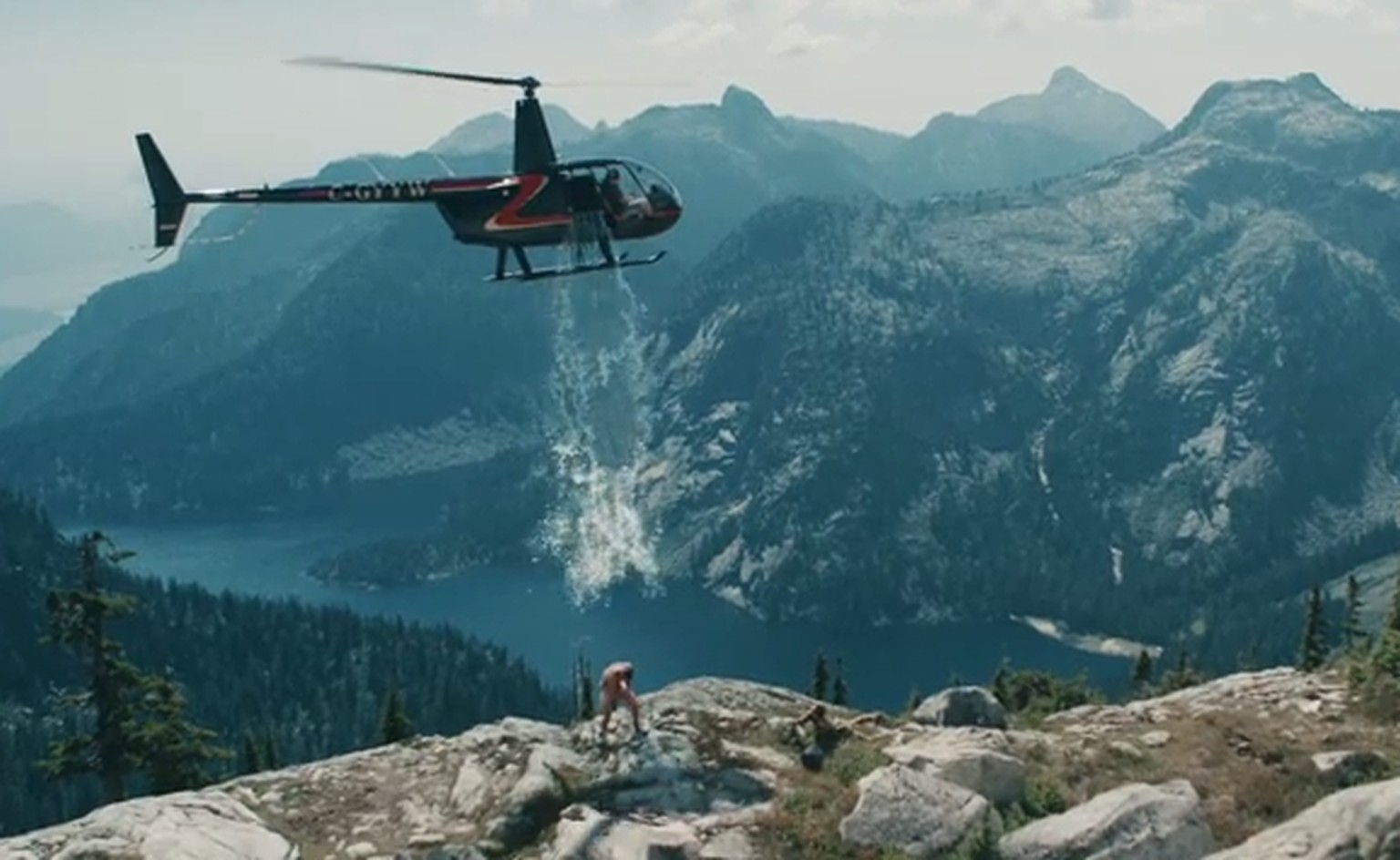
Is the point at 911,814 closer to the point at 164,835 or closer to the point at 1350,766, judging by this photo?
the point at 1350,766

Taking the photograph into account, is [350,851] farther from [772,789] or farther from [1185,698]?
[1185,698]

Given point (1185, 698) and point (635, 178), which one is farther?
point (635, 178)

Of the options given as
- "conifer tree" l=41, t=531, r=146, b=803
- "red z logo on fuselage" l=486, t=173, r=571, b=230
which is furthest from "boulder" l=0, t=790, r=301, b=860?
"red z logo on fuselage" l=486, t=173, r=571, b=230

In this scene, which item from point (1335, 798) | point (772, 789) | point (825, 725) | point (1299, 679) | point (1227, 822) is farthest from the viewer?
point (1299, 679)

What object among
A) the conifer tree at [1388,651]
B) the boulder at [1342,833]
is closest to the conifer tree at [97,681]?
the boulder at [1342,833]

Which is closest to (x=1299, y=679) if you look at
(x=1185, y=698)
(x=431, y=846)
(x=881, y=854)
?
(x=1185, y=698)
